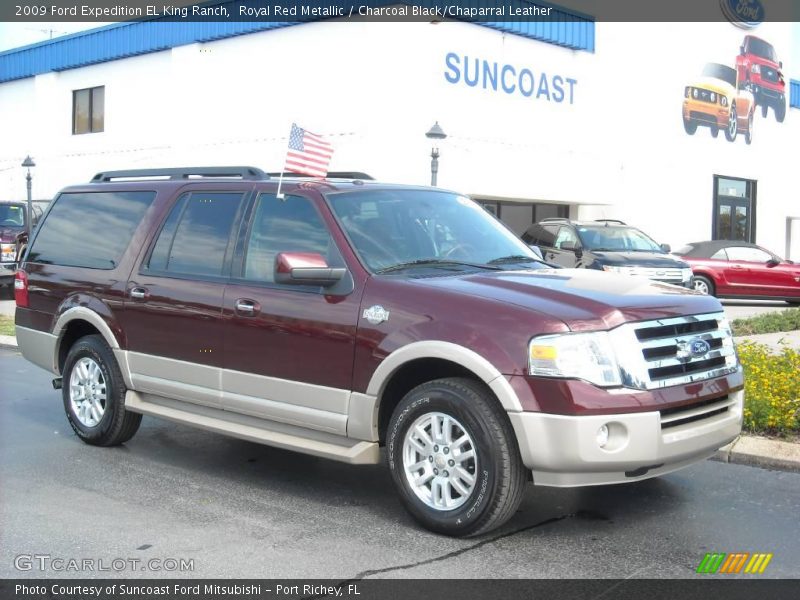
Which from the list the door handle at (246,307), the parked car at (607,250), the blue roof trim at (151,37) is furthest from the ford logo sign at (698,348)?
the blue roof trim at (151,37)

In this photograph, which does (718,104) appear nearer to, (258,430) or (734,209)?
(734,209)

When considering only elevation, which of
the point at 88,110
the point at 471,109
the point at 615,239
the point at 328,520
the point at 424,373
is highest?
the point at 88,110

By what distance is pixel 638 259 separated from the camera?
17.3 m

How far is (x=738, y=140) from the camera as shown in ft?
102

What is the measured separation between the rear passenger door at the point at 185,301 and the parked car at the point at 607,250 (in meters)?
10.5

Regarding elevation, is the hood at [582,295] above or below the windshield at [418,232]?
below

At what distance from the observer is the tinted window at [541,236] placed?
60.2 ft

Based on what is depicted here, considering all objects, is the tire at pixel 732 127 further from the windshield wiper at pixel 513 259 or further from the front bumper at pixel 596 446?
the front bumper at pixel 596 446

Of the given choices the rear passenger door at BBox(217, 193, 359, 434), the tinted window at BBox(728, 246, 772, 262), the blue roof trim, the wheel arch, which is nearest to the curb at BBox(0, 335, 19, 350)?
the rear passenger door at BBox(217, 193, 359, 434)

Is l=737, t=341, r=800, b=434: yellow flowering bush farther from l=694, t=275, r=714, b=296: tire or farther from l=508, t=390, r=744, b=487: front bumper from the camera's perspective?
l=694, t=275, r=714, b=296: tire

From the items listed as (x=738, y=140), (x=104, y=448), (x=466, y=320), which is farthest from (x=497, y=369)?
(x=738, y=140)

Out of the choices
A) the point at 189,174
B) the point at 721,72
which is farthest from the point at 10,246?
the point at 721,72

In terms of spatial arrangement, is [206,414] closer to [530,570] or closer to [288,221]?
[288,221]

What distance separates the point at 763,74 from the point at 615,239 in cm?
1722
